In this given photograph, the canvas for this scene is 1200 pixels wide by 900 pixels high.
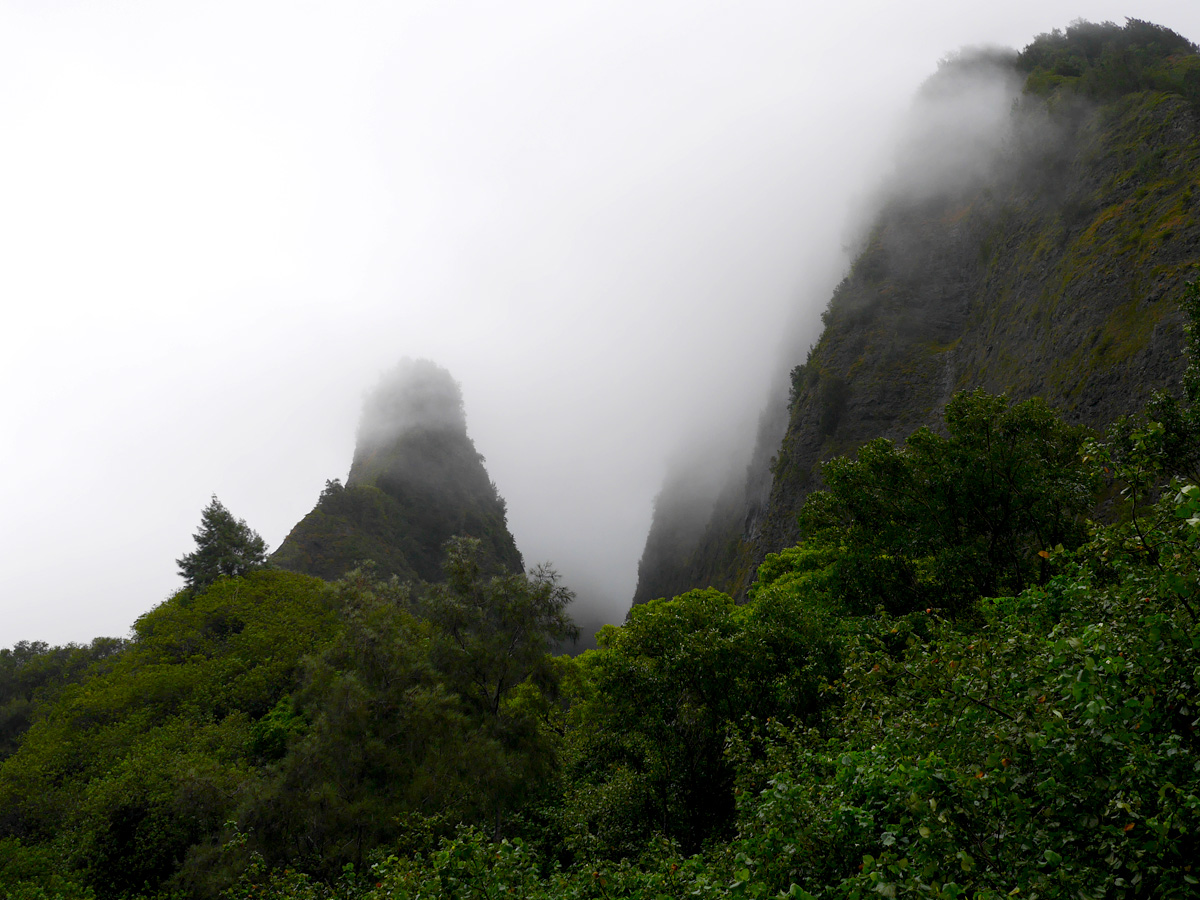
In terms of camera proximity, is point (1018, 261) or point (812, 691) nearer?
point (812, 691)

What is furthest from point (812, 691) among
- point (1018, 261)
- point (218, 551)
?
point (1018, 261)

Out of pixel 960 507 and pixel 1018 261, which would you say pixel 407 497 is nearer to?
pixel 1018 261

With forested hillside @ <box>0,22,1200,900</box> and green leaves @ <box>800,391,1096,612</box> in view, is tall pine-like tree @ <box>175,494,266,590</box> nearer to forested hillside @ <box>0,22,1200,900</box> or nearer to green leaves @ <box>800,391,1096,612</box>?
forested hillside @ <box>0,22,1200,900</box>

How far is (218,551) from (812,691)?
45.4m

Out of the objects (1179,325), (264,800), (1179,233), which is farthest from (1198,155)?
(264,800)

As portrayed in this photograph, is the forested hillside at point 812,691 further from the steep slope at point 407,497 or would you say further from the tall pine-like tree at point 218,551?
the steep slope at point 407,497

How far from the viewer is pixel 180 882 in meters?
20.8

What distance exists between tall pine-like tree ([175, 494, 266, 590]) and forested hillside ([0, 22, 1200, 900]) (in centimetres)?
28

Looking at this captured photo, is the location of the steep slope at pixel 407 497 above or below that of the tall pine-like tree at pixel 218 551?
above

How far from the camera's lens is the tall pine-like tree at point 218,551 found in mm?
46500

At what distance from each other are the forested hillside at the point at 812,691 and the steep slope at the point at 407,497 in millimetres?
25909

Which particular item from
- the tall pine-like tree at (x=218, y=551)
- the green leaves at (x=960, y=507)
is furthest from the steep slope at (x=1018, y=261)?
the tall pine-like tree at (x=218, y=551)

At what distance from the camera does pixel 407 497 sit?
101938 millimetres

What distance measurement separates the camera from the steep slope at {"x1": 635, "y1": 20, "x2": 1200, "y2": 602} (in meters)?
39.0
